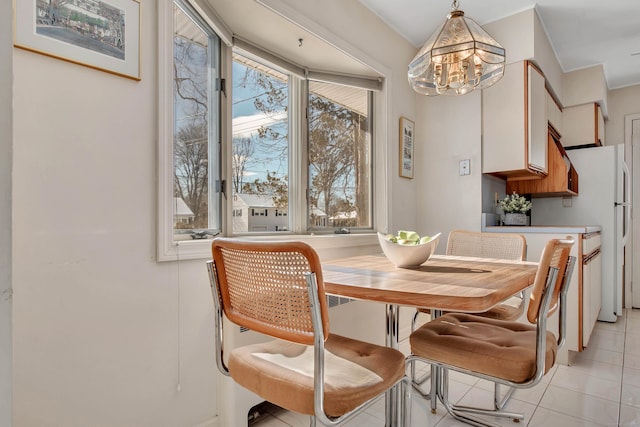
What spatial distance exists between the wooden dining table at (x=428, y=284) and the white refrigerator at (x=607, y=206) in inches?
86.5

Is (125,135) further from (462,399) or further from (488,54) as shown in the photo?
(462,399)

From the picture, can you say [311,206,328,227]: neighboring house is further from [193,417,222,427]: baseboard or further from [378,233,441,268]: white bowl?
[193,417,222,427]: baseboard

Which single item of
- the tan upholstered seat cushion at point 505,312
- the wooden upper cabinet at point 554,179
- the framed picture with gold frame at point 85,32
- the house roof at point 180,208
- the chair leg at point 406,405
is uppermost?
the framed picture with gold frame at point 85,32

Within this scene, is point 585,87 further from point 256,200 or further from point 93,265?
point 93,265

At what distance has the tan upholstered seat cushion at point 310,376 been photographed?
0.90 m

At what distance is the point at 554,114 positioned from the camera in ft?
10.9

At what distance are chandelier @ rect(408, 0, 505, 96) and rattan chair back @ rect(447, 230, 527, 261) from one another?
0.89 m

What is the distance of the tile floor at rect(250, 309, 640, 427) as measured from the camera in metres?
1.68

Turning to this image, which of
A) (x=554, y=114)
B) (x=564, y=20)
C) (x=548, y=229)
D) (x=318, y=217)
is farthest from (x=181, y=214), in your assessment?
(x=554, y=114)

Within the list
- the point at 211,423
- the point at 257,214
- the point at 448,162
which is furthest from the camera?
the point at 448,162

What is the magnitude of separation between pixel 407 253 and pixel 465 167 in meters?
1.70

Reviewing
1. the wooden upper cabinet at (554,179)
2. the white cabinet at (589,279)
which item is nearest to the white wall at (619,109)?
the wooden upper cabinet at (554,179)

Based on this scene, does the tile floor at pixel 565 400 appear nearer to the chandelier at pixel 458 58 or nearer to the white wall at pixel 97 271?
the white wall at pixel 97 271

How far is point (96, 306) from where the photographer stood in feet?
3.91
